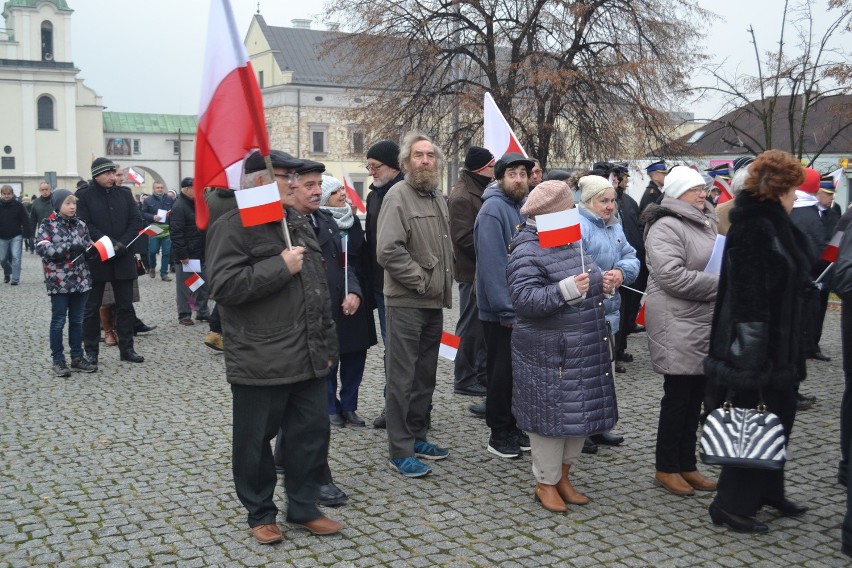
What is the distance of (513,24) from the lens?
86.7 feet

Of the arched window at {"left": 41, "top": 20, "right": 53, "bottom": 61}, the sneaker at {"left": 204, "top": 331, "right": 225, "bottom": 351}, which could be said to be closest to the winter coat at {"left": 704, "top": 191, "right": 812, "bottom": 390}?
the sneaker at {"left": 204, "top": 331, "right": 225, "bottom": 351}

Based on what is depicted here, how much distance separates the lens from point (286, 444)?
193 inches

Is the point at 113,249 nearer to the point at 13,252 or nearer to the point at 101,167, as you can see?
the point at 101,167

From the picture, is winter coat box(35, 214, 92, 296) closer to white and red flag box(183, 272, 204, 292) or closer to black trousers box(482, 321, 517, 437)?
white and red flag box(183, 272, 204, 292)

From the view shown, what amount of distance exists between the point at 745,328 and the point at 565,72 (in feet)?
65.3

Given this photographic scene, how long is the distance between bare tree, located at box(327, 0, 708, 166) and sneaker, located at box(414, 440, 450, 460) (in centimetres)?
1858

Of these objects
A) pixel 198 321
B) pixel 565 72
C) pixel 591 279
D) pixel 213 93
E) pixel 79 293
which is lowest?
pixel 198 321

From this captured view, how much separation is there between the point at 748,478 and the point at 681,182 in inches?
67.2

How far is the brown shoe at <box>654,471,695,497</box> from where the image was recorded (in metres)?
5.55

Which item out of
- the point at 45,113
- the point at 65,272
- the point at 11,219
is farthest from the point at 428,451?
the point at 45,113

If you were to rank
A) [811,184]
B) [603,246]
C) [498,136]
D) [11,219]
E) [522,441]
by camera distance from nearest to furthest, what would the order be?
[603,246], [522,441], [811,184], [498,136], [11,219]

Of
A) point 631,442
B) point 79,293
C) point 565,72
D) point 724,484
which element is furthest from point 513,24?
point 724,484

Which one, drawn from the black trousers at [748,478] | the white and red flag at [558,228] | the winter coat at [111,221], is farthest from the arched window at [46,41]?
→ the black trousers at [748,478]

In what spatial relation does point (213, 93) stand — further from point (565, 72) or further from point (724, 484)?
point (565, 72)
